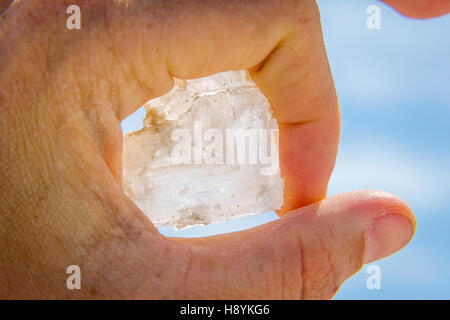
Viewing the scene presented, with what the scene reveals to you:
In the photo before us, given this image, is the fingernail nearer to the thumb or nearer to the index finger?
the thumb

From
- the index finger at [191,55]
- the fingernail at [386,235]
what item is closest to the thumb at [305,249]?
the fingernail at [386,235]

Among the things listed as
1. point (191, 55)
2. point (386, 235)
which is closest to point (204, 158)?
point (191, 55)

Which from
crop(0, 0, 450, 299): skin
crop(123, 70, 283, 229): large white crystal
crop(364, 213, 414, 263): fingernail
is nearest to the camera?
crop(0, 0, 450, 299): skin

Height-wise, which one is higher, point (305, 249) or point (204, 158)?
point (204, 158)

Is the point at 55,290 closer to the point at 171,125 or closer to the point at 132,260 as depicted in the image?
the point at 132,260

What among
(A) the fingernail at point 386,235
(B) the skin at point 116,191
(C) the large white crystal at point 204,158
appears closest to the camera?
(B) the skin at point 116,191

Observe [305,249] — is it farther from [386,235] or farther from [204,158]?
[204,158]

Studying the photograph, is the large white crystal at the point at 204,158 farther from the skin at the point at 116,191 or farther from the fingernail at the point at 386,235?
the fingernail at the point at 386,235

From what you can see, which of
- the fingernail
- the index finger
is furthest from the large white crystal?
the fingernail
